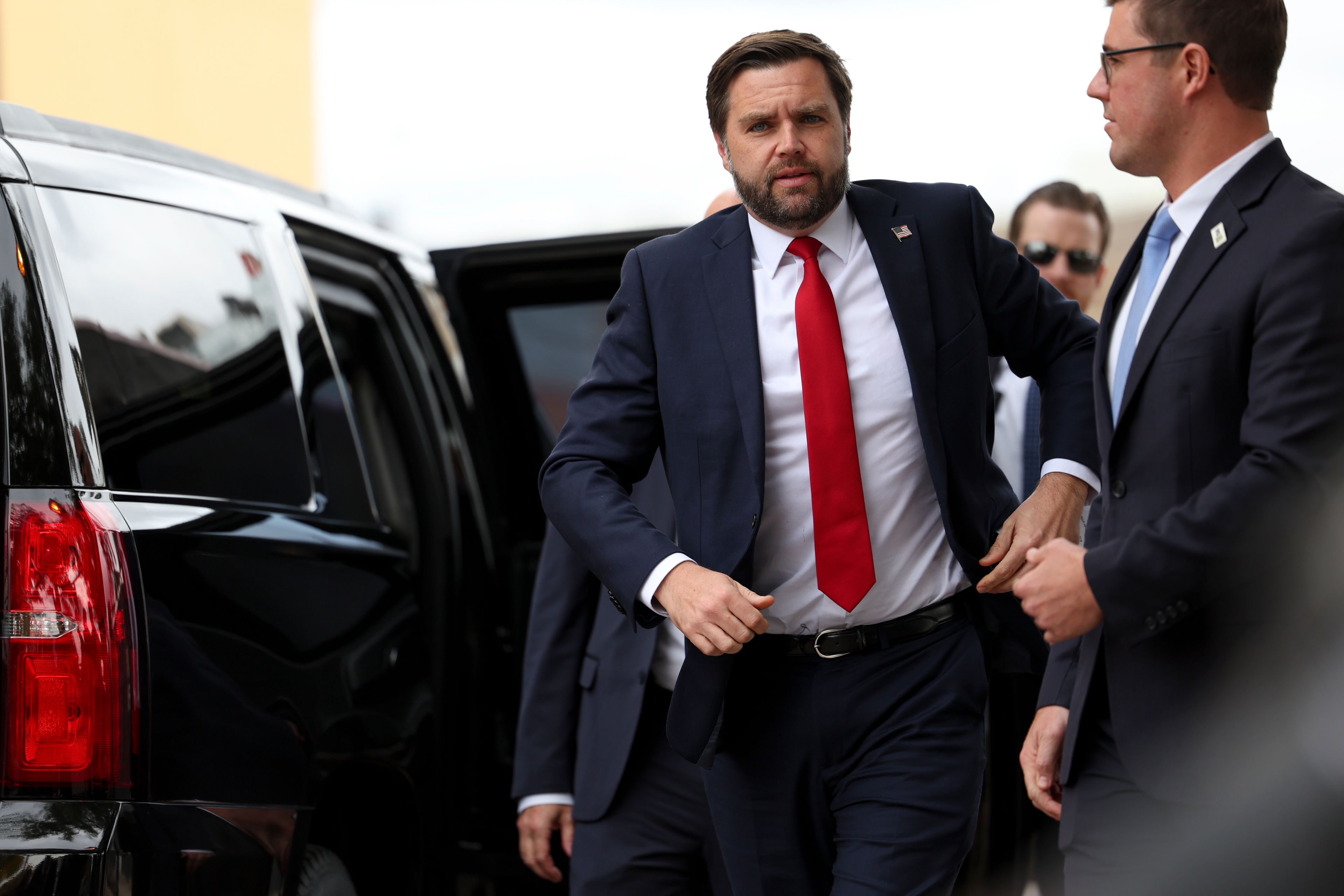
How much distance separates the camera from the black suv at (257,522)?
86.7 inches

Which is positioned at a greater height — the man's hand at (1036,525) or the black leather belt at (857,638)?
the man's hand at (1036,525)

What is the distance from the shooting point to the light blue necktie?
201 centimetres

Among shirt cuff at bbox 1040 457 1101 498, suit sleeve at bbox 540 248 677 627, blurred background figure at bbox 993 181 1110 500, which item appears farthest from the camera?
blurred background figure at bbox 993 181 1110 500

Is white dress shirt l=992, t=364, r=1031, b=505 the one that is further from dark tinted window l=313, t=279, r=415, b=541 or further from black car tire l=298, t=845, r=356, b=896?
black car tire l=298, t=845, r=356, b=896

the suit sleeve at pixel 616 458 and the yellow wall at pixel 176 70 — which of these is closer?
the suit sleeve at pixel 616 458

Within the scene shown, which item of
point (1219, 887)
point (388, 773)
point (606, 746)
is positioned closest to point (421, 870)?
point (388, 773)

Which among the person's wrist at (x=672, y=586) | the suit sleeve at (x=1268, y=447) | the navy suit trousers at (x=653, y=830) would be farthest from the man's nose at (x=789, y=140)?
the navy suit trousers at (x=653, y=830)

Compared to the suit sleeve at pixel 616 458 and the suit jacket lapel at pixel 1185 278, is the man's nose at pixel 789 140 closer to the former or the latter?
the suit sleeve at pixel 616 458

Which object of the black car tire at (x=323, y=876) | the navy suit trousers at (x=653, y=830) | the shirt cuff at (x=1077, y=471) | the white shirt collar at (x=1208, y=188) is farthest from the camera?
the navy suit trousers at (x=653, y=830)

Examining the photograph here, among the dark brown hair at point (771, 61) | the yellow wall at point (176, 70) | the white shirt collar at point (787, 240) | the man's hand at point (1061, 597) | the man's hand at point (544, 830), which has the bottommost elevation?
the man's hand at point (544, 830)

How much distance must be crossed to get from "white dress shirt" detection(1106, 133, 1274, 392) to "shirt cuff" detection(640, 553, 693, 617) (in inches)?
29.4

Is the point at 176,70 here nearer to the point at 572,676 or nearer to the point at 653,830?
the point at 572,676

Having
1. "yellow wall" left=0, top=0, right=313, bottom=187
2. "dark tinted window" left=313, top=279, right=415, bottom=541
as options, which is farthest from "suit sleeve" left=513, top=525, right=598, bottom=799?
"yellow wall" left=0, top=0, right=313, bottom=187

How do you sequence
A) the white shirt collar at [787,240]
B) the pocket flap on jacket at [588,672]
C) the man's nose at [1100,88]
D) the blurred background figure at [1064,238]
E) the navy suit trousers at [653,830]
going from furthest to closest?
Result: the blurred background figure at [1064,238] < the pocket flap on jacket at [588,672] < the navy suit trousers at [653,830] < the white shirt collar at [787,240] < the man's nose at [1100,88]
